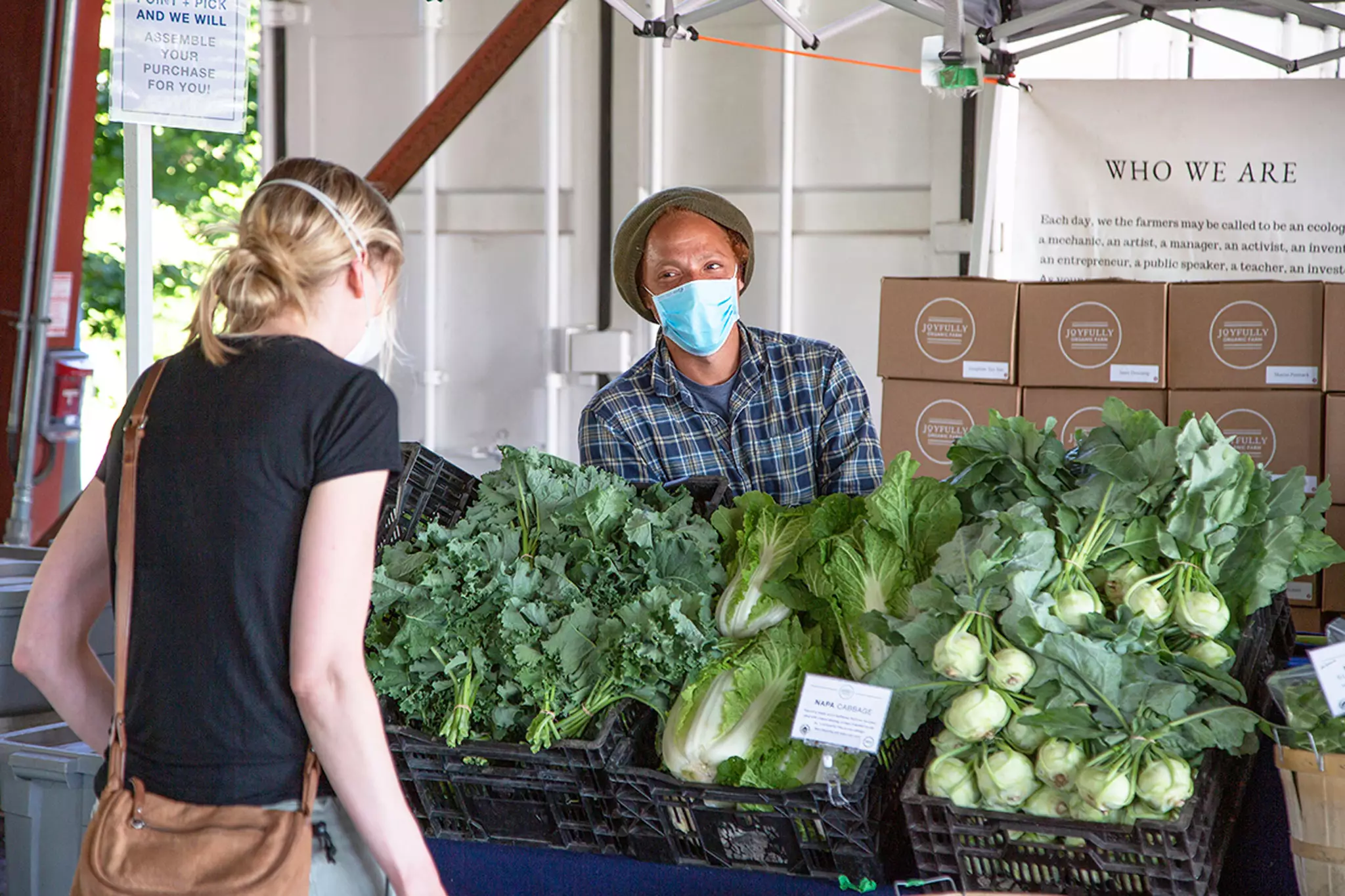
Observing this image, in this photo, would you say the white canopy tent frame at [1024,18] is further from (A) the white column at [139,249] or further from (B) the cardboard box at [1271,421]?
(A) the white column at [139,249]

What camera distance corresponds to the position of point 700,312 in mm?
2752

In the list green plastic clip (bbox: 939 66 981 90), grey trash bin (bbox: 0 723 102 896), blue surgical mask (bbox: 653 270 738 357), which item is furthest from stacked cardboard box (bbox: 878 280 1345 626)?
grey trash bin (bbox: 0 723 102 896)

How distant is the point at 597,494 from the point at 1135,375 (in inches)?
88.8

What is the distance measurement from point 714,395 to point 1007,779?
4.49ft

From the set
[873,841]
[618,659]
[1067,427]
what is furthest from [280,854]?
[1067,427]

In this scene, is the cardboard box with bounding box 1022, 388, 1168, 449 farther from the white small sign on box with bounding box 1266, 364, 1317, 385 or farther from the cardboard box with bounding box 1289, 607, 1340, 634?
the cardboard box with bounding box 1289, 607, 1340, 634

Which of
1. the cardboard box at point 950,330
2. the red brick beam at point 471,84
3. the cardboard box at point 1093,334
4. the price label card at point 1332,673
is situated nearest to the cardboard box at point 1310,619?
the cardboard box at point 1093,334

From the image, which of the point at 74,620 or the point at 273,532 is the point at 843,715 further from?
the point at 74,620

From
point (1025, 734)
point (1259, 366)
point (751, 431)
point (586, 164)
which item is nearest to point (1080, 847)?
point (1025, 734)

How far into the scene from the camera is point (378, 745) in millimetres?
1457

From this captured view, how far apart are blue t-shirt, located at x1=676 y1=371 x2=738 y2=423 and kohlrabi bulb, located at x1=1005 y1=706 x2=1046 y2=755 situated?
1274mm

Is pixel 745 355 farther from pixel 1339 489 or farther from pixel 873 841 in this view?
pixel 1339 489

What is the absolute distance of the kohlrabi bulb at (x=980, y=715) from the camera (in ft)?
5.48

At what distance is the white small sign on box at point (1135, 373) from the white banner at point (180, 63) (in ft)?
8.37
